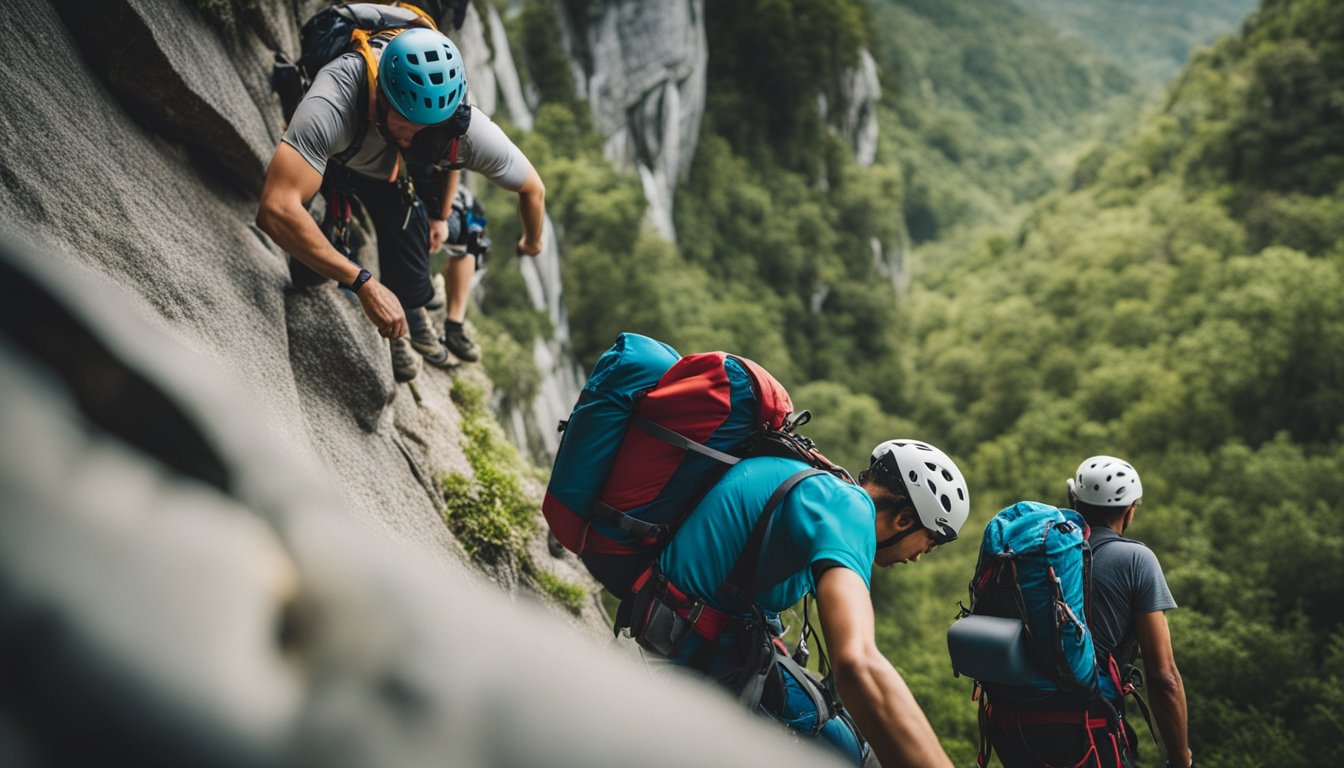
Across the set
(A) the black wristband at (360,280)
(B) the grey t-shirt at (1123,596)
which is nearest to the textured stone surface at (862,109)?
(B) the grey t-shirt at (1123,596)

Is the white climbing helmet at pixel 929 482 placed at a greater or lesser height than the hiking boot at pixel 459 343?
greater

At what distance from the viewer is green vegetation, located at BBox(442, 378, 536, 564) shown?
220 inches

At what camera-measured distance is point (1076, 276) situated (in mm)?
59625

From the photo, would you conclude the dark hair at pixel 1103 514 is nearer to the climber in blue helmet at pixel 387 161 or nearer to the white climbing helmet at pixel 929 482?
the white climbing helmet at pixel 929 482

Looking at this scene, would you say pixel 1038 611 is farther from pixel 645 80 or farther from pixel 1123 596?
pixel 645 80

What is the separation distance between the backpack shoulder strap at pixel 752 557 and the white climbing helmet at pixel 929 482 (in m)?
0.87

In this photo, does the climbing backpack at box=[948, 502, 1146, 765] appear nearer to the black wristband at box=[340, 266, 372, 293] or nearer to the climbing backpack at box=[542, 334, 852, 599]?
the climbing backpack at box=[542, 334, 852, 599]

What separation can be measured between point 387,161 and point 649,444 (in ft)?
9.43

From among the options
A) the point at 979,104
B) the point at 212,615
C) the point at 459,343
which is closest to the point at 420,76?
the point at 212,615

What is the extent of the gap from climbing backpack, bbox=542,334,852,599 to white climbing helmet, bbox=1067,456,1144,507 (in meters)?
3.10

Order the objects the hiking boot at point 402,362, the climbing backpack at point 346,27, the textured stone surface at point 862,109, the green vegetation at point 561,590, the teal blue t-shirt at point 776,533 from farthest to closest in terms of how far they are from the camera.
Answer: the textured stone surface at point 862,109, the green vegetation at point 561,590, the hiking boot at point 402,362, the climbing backpack at point 346,27, the teal blue t-shirt at point 776,533

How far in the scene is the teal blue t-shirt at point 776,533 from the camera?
7.86 feet

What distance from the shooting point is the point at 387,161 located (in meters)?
4.81

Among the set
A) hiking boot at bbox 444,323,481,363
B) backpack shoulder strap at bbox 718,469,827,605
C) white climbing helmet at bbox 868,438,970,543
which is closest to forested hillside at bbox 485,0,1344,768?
hiking boot at bbox 444,323,481,363
